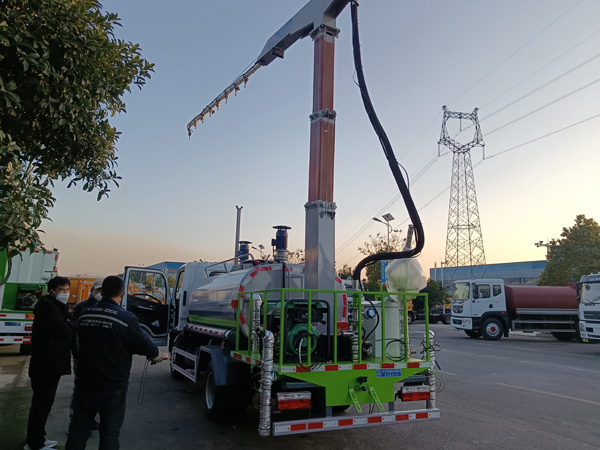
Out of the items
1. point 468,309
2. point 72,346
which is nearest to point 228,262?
point 72,346

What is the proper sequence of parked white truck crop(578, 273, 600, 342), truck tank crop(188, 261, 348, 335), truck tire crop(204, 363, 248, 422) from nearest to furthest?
truck tire crop(204, 363, 248, 422)
truck tank crop(188, 261, 348, 335)
parked white truck crop(578, 273, 600, 342)

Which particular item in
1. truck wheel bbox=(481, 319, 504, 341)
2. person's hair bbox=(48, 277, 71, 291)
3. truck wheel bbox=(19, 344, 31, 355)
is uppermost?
person's hair bbox=(48, 277, 71, 291)

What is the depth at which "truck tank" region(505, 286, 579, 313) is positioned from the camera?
2130 cm

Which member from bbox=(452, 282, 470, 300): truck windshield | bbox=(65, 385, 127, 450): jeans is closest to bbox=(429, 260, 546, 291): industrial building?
bbox=(452, 282, 470, 300): truck windshield

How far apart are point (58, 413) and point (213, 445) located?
275 cm

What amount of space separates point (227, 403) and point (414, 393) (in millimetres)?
2368

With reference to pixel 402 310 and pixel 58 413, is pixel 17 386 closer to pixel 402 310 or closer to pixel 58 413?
pixel 58 413

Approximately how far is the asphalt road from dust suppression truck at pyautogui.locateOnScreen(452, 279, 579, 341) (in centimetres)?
1069

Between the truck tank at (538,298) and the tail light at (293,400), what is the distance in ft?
63.3

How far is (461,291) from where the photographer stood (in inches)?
885

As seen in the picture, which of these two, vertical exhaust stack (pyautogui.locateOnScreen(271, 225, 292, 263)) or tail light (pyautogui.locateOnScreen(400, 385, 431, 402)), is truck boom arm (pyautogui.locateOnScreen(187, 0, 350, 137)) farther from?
tail light (pyautogui.locateOnScreen(400, 385, 431, 402))

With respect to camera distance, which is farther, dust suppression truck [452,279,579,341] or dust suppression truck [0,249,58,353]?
dust suppression truck [452,279,579,341]

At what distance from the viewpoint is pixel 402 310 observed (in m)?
5.59

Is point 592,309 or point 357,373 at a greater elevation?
point 592,309
